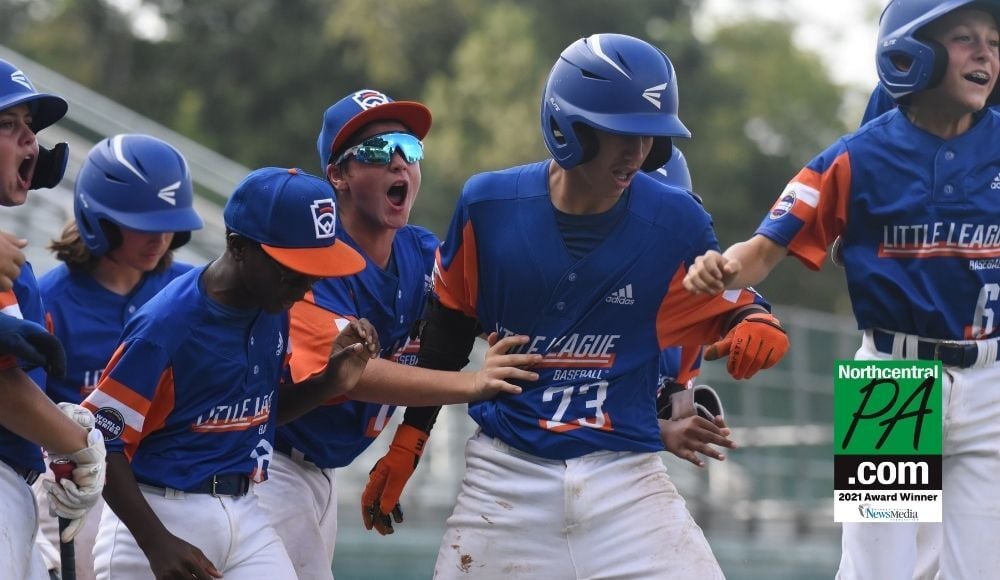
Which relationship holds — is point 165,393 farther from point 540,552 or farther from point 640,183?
point 640,183

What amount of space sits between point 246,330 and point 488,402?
0.91 meters

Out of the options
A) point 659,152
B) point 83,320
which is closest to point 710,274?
point 659,152

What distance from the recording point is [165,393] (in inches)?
222

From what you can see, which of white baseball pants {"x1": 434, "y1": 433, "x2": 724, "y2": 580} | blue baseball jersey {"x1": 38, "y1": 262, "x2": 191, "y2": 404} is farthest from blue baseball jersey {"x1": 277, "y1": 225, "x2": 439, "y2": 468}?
blue baseball jersey {"x1": 38, "y1": 262, "x2": 191, "y2": 404}

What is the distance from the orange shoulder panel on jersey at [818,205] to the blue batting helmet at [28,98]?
268cm

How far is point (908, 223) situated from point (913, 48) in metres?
0.64

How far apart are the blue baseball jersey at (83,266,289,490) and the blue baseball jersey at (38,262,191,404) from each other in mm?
1326

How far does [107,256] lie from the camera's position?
7422 millimetres

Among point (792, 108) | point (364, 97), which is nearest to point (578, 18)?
point (792, 108)

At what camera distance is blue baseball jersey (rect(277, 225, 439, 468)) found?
6277 millimetres

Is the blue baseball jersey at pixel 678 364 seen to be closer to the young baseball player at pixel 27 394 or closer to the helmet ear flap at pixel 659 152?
the helmet ear flap at pixel 659 152

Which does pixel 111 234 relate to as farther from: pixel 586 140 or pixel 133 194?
pixel 586 140

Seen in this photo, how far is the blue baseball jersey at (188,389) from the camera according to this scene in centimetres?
554

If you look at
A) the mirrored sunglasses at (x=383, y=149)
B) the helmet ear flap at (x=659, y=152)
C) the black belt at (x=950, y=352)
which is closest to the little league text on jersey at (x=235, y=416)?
the mirrored sunglasses at (x=383, y=149)
